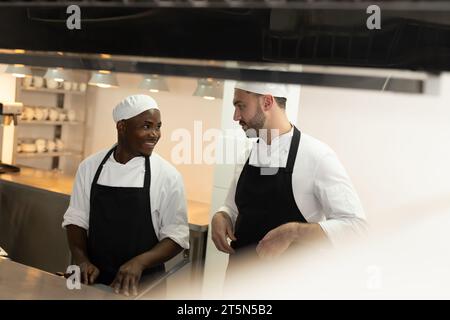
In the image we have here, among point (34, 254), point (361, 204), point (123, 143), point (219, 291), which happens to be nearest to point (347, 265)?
point (361, 204)

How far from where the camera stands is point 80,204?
58 cm

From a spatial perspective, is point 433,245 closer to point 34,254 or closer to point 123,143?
point 123,143

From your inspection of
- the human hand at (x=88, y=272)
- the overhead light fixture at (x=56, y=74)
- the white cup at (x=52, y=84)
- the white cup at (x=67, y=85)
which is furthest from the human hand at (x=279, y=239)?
the white cup at (x=67, y=85)

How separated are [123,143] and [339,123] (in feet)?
1.16

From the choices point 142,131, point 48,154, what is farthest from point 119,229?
point 48,154

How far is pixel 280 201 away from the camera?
22.2 inches

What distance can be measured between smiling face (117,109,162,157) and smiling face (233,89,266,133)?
0.34 feet

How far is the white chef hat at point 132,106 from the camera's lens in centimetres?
55

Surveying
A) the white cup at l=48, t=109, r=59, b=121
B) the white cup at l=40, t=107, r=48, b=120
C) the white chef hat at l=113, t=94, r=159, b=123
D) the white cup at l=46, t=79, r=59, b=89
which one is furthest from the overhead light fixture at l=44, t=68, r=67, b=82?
the white cup at l=48, t=109, r=59, b=121

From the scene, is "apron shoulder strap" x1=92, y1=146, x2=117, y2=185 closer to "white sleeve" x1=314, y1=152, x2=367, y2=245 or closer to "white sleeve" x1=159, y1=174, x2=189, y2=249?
"white sleeve" x1=159, y1=174, x2=189, y2=249

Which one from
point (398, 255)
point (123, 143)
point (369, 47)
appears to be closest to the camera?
point (369, 47)

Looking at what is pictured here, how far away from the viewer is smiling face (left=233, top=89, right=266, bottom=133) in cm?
55

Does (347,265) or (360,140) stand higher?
(360,140)

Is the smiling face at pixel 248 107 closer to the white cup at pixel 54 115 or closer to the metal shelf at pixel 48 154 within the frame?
the metal shelf at pixel 48 154
